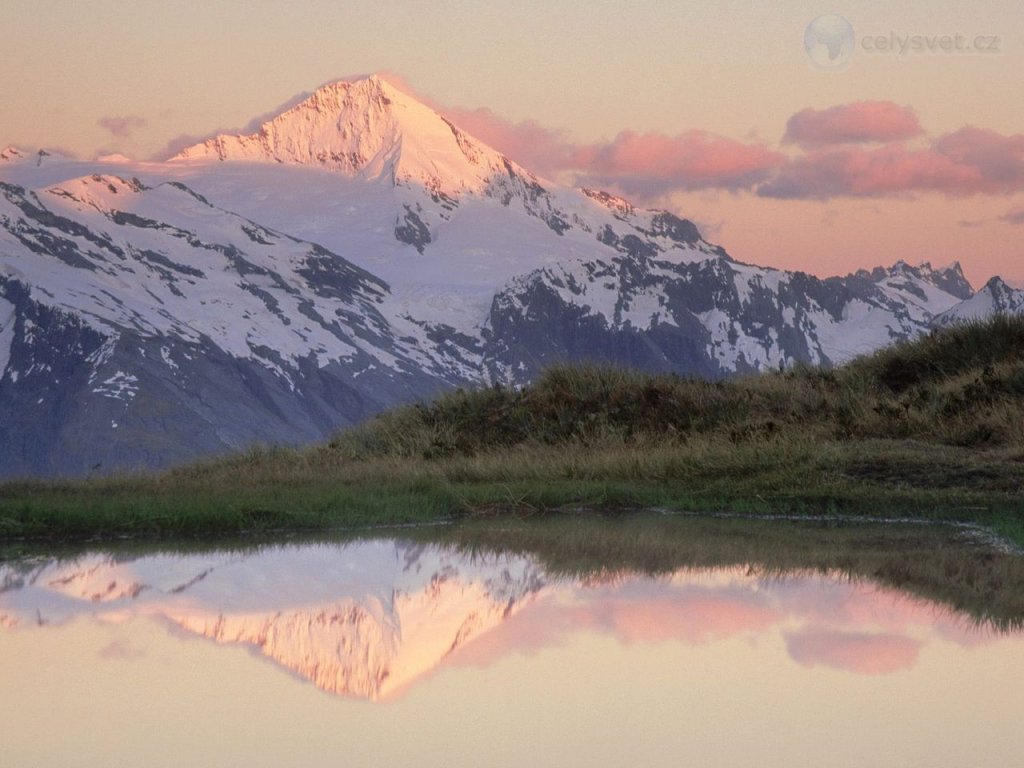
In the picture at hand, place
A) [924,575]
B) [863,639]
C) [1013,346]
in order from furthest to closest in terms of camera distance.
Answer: [1013,346], [924,575], [863,639]

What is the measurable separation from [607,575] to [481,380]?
16.4 metres

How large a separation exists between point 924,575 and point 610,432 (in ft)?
37.5

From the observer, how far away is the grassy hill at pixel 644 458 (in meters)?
15.2

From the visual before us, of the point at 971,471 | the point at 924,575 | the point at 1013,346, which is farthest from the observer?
the point at 1013,346

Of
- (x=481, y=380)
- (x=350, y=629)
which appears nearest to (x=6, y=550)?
(x=350, y=629)

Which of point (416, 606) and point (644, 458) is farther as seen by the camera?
point (644, 458)

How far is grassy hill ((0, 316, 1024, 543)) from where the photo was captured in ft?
50.0

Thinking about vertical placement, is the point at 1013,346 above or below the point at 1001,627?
above

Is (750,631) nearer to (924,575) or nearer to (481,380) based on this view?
(924,575)

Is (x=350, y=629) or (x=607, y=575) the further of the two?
(x=607, y=575)

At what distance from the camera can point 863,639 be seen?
9.08 metres

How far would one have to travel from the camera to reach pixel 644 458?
64.5ft

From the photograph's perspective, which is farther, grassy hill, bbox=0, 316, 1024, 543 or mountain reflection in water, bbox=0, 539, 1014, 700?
grassy hill, bbox=0, 316, 1024, 543

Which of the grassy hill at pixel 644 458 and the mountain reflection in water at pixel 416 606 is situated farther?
the grassy hill at pixel 644 458
